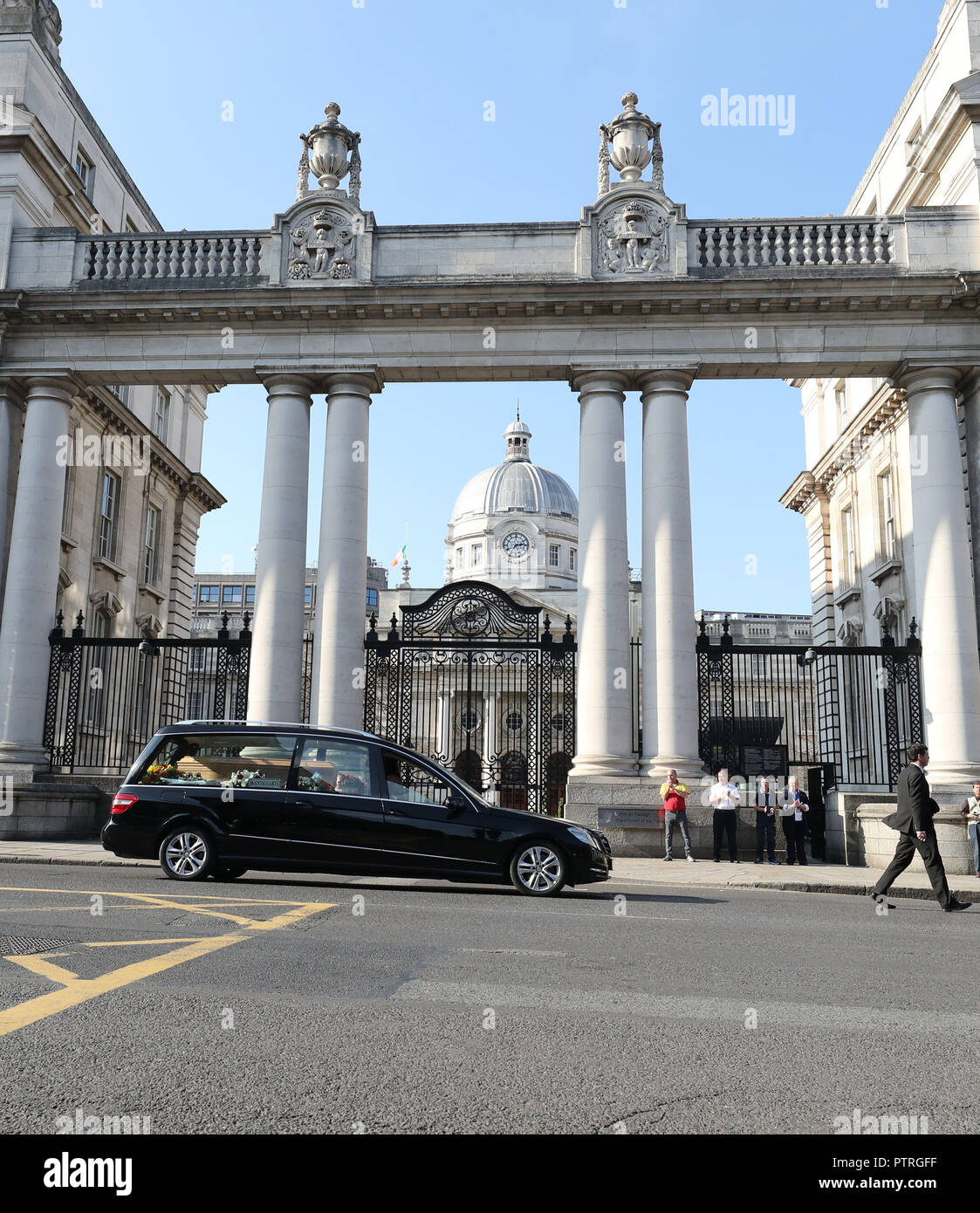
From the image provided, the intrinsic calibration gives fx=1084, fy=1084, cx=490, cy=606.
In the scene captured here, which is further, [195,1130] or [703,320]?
[703,320]

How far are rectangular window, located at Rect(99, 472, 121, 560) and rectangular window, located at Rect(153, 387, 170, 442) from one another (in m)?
3.00

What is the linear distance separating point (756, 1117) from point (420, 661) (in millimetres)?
18650

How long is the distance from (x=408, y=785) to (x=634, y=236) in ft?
43.6

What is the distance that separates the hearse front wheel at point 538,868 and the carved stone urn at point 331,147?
52.1ft

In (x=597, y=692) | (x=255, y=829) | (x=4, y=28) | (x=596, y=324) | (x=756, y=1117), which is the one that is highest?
(x=4, y=28)

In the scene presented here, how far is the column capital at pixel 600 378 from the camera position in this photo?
21188 millimetres

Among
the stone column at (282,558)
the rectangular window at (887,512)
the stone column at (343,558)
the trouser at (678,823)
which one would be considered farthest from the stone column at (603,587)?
the rectangular window at (887,512)

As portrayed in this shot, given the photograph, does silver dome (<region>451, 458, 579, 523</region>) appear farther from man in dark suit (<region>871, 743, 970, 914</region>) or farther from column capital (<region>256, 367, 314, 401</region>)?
man in dark suit (<region>871, 743, 970, 914</region>)

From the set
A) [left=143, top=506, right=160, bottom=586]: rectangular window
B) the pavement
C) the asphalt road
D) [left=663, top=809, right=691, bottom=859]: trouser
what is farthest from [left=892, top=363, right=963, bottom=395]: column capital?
[left=143, top=506, right=160, bottom=586]: rectangular window

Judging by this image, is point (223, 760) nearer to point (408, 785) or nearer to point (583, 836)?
point (408, 785)

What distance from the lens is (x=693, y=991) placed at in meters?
6.39
